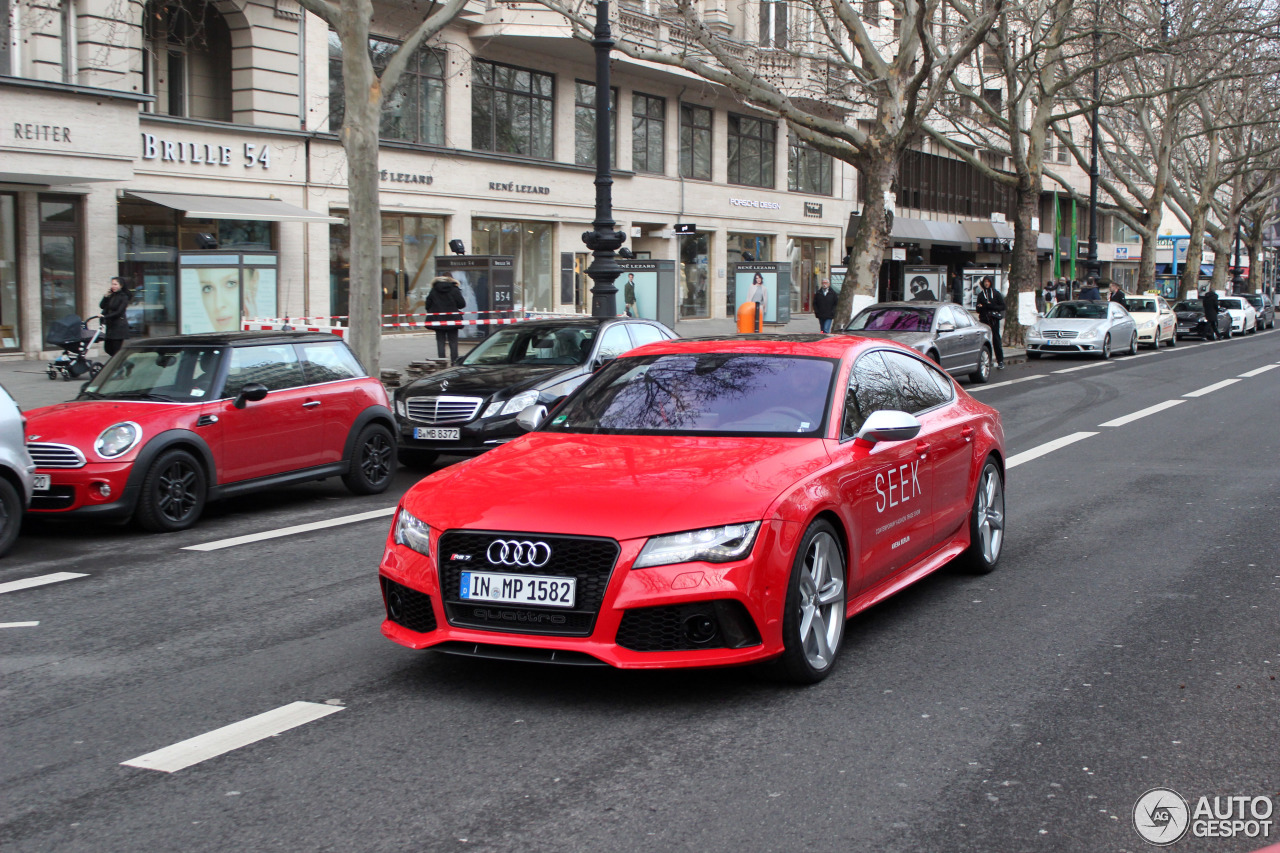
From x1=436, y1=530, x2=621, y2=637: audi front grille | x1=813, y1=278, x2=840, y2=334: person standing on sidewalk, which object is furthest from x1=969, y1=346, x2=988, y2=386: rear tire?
x1=436, y1=530, x2=621, y2=637: audi front grille

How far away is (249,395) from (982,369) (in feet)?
52.4

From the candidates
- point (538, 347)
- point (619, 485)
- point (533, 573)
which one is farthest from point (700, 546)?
point (538, 347)

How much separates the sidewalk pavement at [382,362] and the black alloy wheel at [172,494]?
177cm

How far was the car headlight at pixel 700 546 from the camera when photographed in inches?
194

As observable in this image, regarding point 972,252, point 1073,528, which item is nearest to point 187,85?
point 1073,528

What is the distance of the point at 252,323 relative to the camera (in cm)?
2291

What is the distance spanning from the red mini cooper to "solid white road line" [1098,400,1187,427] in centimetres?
928

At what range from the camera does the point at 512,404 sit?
12.1 metres

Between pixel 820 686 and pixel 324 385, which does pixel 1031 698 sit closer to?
pixel 820 686

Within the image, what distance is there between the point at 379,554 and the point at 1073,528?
188 inches

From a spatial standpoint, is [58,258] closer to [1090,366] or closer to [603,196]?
[603,196]

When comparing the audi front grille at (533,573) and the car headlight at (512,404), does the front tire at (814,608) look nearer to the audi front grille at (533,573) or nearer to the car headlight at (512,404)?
the audi front grille at (533,573)

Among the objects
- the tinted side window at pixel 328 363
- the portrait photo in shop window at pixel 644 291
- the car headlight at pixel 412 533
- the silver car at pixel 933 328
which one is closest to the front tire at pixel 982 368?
the silver car at pixel 933 328

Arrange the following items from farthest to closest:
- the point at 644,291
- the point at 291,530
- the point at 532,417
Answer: the point at 644,291 → the point at 291,530 → the point at 532,417
